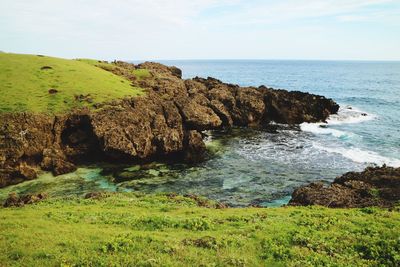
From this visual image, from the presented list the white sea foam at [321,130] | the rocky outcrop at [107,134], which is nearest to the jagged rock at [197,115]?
the rocky outcrop at [107,134]

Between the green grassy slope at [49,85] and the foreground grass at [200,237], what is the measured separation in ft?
91.6

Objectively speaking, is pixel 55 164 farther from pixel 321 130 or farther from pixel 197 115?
pixel 321 130

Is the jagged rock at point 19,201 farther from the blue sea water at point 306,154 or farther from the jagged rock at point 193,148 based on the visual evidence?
the jagged rock at point 193,148

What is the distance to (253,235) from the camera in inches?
763

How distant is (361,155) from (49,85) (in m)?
51.4

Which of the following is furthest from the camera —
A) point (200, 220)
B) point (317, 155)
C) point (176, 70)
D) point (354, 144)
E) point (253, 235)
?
point (176, 70)

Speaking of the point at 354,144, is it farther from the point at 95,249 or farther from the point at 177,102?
the point at 95,249

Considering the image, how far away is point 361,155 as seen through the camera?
51.8m

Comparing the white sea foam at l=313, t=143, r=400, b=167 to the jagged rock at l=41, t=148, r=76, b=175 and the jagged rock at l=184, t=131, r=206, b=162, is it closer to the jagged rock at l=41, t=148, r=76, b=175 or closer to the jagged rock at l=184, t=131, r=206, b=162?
the jagged rock at l=184, t=131, r=206, b=162

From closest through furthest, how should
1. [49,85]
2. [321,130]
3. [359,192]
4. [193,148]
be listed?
[359,192], [193,148], [49,85], [321,130]

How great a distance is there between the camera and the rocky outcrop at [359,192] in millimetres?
27731

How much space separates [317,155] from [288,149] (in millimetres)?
4835

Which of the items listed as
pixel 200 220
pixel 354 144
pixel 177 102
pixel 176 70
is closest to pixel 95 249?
pixel 200 220

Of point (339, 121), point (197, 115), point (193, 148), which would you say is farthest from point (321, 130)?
point (193, 148)
